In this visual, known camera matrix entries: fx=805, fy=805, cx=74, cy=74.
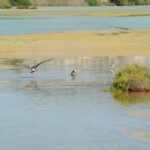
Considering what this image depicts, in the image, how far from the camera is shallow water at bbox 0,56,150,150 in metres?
17.4

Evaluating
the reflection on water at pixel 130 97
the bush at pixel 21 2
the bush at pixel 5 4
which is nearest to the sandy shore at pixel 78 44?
the reflection on water at pixel 130 97

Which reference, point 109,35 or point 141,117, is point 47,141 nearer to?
point 141,117

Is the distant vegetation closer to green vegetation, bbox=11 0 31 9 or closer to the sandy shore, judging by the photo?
green vegetation, bbox=11 0 31 9

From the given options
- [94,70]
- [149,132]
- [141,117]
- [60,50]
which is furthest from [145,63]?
[149,132]

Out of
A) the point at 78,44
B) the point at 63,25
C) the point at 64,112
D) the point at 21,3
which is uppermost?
the point at 64,112

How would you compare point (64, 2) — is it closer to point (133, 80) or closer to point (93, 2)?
point (93, 2)

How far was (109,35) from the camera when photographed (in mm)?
47500

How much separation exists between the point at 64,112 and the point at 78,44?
808 inches

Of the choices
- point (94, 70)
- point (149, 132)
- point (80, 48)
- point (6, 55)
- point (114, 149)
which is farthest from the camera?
point (80, 48)

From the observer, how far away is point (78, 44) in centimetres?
4172

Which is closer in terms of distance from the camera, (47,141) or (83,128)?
(47,141)

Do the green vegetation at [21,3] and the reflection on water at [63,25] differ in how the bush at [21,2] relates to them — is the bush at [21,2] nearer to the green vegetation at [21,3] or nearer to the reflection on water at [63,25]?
the green vegetation at [21,3]

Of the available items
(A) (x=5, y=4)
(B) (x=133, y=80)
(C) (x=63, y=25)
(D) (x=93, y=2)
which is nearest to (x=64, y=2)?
(D) (x=93, y=2)

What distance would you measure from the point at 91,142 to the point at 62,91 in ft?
26.7
